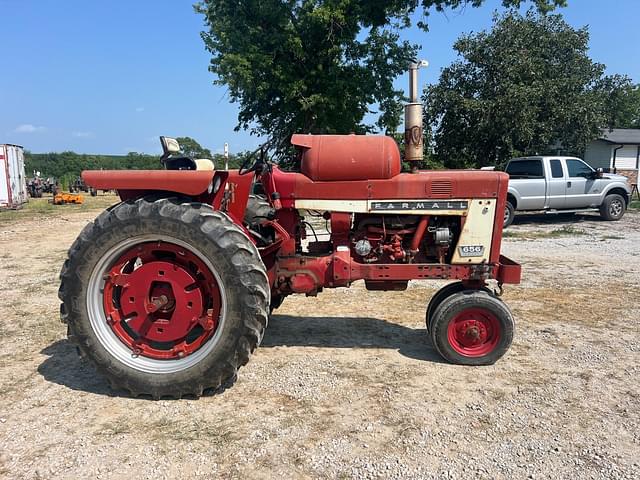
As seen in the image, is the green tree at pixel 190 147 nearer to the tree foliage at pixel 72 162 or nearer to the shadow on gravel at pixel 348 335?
the shadow on gravel at pixel 348 335

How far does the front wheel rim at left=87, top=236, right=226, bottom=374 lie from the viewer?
11.1 feet

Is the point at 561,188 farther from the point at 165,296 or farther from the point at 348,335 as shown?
the point at 165,296

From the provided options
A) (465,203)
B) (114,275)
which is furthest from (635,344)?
(114,275)

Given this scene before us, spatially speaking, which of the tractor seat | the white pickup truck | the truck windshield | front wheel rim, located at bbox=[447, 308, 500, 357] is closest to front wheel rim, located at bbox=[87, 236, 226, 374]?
the tractor seat

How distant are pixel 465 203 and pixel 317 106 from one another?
45.3 feet

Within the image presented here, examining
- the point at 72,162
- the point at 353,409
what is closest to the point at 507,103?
the point at 353,409

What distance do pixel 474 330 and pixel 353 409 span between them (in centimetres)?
128

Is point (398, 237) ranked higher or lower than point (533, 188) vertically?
lower

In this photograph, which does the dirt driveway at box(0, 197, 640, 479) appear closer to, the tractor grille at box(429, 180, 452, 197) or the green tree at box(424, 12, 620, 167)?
the tractor grille at box(429, 180, 452, 197)

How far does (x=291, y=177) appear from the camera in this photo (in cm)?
394

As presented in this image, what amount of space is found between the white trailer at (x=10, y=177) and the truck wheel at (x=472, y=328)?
2128 cm

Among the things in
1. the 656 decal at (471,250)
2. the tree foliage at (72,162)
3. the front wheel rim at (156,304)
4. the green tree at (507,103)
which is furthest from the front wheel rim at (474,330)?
the tree foliage at (72,162)

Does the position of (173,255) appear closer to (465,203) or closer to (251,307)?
(251,307)

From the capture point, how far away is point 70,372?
382 cm
